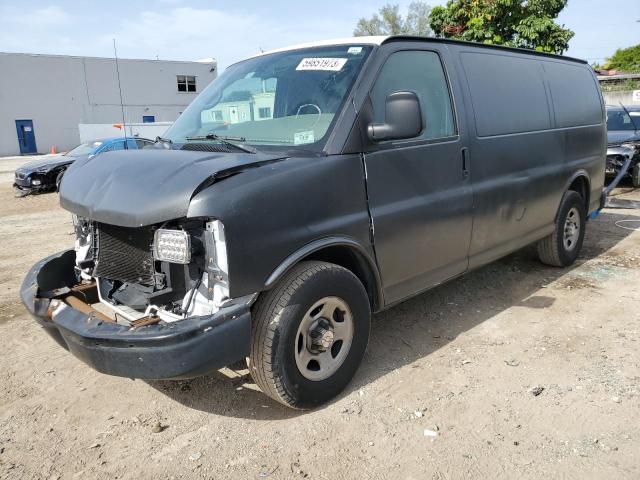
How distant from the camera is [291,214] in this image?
283 cm

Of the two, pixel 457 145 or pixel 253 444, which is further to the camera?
pixel 457 145

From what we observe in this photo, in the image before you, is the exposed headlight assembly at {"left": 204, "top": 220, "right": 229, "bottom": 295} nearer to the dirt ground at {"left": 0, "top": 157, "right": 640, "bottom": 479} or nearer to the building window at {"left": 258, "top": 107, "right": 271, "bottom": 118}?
the dirt ground at {"left": 0, "top": 157, "right": 640, "bottom": 479}

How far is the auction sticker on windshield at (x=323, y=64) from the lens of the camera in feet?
11.1

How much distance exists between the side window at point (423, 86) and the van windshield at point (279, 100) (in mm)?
210

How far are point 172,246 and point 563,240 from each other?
178 inches

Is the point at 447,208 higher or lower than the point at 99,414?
higher

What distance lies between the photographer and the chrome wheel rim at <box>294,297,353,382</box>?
119 inches

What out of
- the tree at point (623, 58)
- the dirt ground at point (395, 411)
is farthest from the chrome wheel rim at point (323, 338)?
the tree at point (623, 58)

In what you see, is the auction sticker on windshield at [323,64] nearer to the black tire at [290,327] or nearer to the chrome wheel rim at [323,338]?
the black tire at [290,327]

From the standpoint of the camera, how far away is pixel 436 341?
13.4 feet

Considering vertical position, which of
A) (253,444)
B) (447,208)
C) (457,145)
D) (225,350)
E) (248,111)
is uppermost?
(248,111)

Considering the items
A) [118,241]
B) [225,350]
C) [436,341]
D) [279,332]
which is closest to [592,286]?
[436,341]

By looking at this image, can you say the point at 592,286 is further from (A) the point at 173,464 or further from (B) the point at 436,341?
(A) the point at 173,464

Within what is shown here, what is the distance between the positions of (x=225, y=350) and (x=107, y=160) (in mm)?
1495
